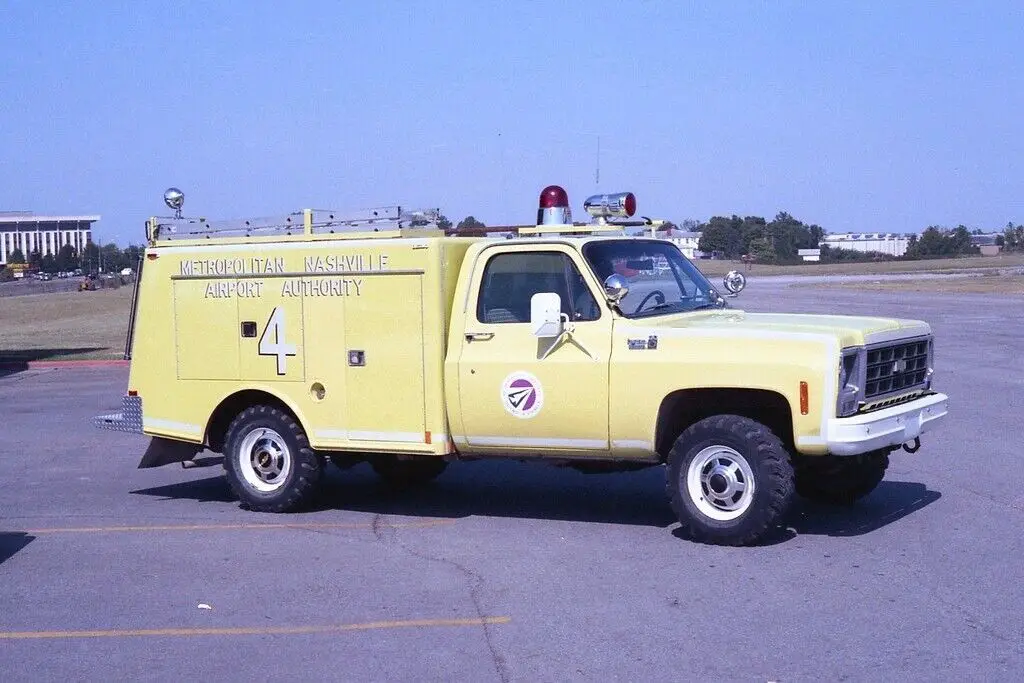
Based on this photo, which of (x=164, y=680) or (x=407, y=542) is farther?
(x=407, y=542)

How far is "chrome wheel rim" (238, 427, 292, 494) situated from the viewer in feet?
31.3

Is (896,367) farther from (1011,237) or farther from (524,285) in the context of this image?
(1011,237)

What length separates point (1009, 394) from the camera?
50.9 feet

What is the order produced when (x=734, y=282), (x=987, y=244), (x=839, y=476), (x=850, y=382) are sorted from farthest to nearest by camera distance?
(x=987, y=244) → (x=734, y=282) → (x=839, y=476) → (x=850, y=382)

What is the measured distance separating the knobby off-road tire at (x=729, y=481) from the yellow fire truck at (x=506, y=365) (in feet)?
0.04

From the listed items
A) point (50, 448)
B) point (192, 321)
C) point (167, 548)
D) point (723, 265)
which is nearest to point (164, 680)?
point (167, 548)

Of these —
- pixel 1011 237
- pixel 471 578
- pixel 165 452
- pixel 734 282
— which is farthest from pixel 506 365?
pixel 1011 237

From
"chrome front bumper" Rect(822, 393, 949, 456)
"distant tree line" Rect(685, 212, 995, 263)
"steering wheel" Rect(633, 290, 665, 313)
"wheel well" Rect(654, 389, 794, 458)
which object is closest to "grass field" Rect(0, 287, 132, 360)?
"steering wheel" Rect(633, 290, 665, 313)

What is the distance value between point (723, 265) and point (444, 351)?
67.2 metres

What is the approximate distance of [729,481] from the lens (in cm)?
791

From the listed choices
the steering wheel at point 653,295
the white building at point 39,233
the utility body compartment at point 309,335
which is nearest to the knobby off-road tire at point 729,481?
the steering wheel at point 653,295

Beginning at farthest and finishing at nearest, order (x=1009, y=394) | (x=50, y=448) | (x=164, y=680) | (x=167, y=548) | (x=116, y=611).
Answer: (x=1009, y=394) < (x=50, y=448) < (x=167, y=548) < (x=116, y=611) < (x=164, y=680)

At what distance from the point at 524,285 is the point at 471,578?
7.36 ft

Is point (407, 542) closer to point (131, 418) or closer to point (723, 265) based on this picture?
point (131, 418)
